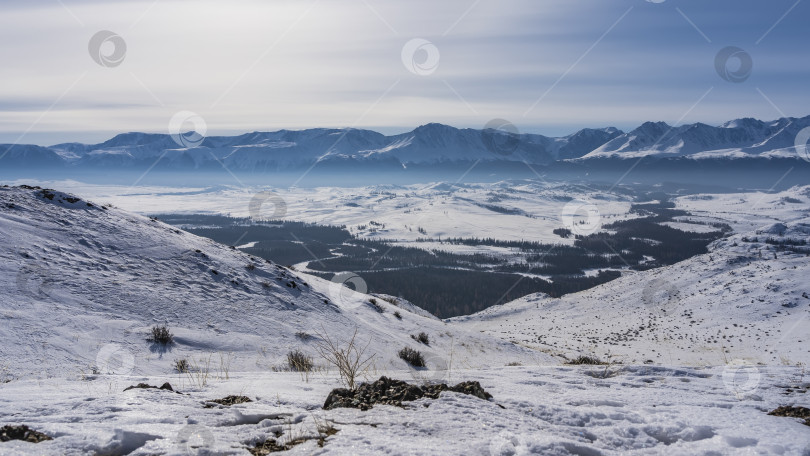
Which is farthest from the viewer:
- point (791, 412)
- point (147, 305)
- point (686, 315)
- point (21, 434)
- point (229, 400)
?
point (686, 315)

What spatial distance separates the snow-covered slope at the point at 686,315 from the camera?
45781 mm

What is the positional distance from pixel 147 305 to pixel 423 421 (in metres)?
12.0

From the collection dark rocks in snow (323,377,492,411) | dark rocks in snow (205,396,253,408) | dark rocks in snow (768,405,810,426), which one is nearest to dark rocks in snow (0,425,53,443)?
dark rocks in snow (205,396,253,408)

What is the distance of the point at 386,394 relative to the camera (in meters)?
5.47

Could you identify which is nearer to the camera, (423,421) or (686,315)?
(423,421)

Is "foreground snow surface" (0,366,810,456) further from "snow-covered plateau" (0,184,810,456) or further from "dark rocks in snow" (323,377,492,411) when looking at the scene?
"dark rocks in snow" (323,377,492,411)

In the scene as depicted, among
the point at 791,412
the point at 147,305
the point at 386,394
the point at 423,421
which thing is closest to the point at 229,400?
the point at 386,394

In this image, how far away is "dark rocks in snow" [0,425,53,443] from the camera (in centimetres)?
377

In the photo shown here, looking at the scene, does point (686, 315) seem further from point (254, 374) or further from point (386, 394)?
point (386, 394)

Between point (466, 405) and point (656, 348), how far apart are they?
5328cm

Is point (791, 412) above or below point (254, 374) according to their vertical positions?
below

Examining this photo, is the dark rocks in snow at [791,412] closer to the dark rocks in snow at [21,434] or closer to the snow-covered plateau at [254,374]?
the snow-covered plateau at [254,374]

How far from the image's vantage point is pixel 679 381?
713 cm

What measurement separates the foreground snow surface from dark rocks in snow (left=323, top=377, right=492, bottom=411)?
20 centimetres
